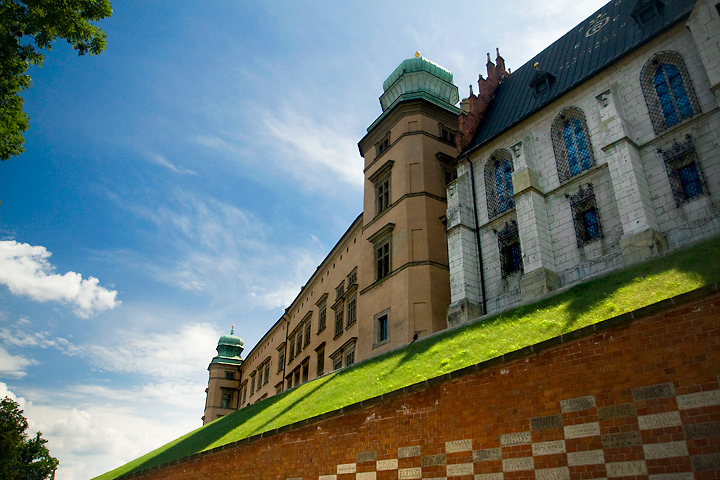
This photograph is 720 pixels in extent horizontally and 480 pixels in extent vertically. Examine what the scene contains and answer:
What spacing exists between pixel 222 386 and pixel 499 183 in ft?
156

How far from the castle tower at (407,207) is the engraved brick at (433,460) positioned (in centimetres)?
1222

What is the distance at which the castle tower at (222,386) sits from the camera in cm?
5944

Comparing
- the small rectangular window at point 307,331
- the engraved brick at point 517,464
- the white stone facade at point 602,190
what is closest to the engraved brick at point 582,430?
the engraved brick at point 517,464

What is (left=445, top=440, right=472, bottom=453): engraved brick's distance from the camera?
27.0ft

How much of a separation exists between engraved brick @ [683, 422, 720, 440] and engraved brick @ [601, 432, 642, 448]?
1.87ft

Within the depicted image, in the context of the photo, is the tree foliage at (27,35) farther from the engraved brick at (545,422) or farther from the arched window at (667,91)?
the arched window at (667,91)

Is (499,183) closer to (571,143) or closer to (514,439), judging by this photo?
(571,143)

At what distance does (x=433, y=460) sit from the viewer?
862 centimetres

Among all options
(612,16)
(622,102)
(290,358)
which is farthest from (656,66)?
(290,358)

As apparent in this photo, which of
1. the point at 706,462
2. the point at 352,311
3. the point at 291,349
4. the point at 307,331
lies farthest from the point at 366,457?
the point at 291,349

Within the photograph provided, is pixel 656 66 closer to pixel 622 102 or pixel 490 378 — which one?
pixel 622 102

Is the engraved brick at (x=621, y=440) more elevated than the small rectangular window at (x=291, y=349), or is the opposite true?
the small rectangular window at (x=291, y=349)

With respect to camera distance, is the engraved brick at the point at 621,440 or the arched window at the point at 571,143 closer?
the engraved brick at the point at 621,440

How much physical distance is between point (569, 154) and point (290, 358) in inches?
1149
